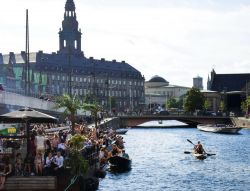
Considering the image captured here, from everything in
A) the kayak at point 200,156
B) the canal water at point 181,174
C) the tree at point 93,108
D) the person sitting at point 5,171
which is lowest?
the canal water at point 181,174


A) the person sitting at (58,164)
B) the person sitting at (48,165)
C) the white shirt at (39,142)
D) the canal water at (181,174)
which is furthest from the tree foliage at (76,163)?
the canal water at (181,174)

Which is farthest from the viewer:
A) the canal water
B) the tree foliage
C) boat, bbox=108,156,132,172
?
boat, bbox=108,156,132,172

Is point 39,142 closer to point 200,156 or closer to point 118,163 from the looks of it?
point 118,163

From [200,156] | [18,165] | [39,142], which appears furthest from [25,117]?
[200,156]

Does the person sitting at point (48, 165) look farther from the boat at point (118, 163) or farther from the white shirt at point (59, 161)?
the boat at point (118, 163)

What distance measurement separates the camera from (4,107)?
61656 mm

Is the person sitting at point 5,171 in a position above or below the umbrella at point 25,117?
below

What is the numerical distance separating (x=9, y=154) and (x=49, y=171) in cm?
253

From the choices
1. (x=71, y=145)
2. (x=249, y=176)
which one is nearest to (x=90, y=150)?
(x=71, y=145)

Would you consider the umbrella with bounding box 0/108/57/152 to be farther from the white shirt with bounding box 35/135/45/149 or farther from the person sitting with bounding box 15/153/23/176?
the person sitting with bounding box 15/153/23/176

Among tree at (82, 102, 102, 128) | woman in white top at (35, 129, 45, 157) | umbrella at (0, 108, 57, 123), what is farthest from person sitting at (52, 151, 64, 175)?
tree at (82, 102, 102, 128)

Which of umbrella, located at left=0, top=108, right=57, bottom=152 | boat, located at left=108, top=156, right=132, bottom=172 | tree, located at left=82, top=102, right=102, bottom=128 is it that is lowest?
boat, located at left=108, top=156, right=132, bottom=172

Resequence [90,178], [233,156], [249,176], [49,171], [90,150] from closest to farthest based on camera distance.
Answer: [49,171] → [90,178] → [90,150] → [249,176] → [233,156]

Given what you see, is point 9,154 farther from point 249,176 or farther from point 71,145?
point 249,176
